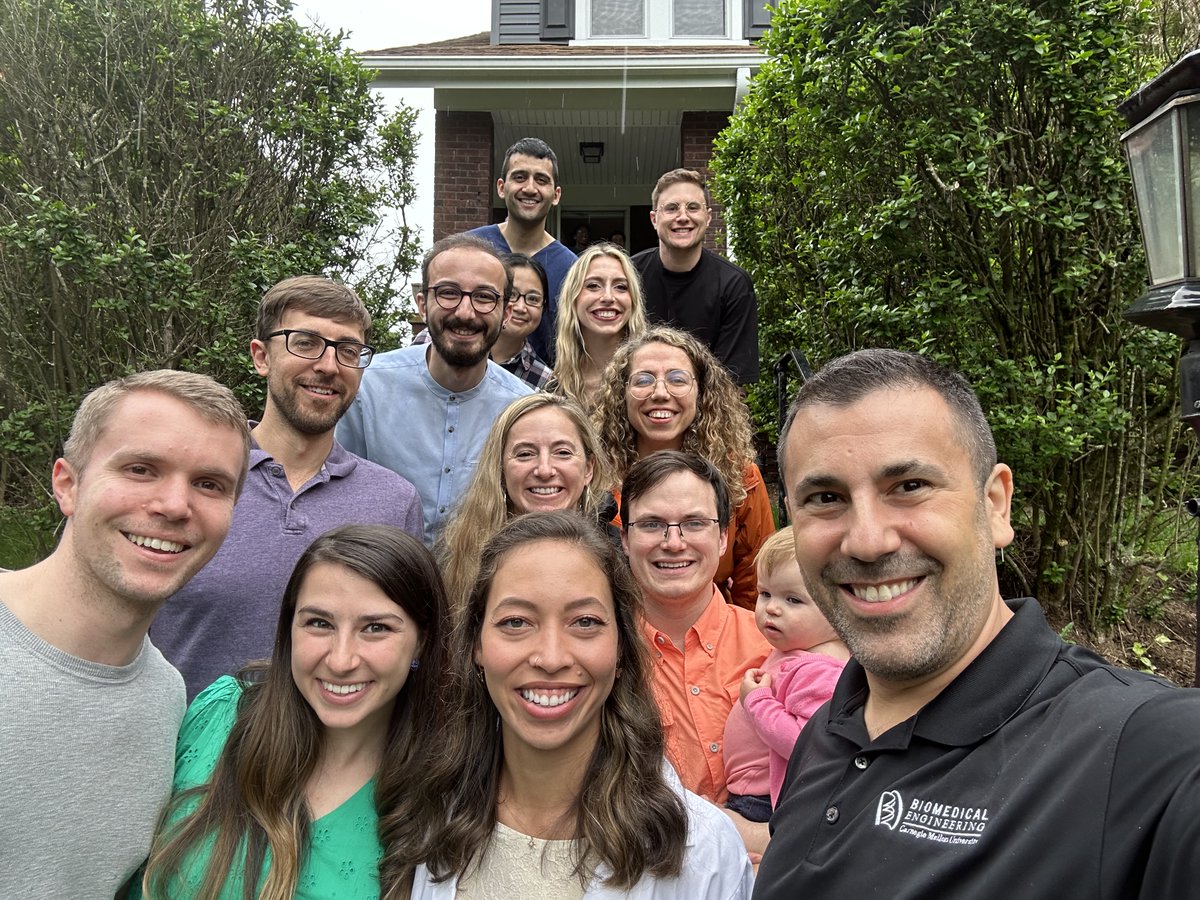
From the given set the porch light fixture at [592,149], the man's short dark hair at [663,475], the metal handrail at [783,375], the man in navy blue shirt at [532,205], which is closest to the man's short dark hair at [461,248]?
the man's short dark hair at [663,475]

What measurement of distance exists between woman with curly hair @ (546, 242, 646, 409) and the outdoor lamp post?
2.38 m

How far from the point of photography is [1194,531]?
6543mm

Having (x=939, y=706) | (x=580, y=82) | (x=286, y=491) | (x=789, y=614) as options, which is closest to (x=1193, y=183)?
(x=789, y=614)

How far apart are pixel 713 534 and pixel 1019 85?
3.82 m

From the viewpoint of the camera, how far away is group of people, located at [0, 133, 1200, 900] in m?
1.60

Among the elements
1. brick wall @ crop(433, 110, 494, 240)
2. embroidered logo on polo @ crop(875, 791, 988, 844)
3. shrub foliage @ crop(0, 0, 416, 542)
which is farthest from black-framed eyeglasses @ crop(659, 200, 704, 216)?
brick wall @ crop(433, 110, 494, 240)

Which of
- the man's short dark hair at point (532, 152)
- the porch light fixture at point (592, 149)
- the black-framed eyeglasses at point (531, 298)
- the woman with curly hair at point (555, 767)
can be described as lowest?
the woman with curly hair at point (555, 767)

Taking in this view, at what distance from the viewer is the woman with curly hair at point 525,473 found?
3.51m

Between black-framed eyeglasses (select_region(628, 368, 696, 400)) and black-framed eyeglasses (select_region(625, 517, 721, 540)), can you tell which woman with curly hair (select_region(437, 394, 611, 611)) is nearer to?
black-framed eyeglasses (select_region(625, 517, 721, 540))

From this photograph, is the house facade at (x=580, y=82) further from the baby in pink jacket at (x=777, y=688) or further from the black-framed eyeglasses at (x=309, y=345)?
the baby in pink jacket at (x=777, y=688)

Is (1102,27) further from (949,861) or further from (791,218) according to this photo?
(949,861)

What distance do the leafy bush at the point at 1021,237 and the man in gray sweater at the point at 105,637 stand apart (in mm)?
4308

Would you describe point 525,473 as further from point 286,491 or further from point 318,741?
point 318,741

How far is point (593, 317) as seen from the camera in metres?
4.90
